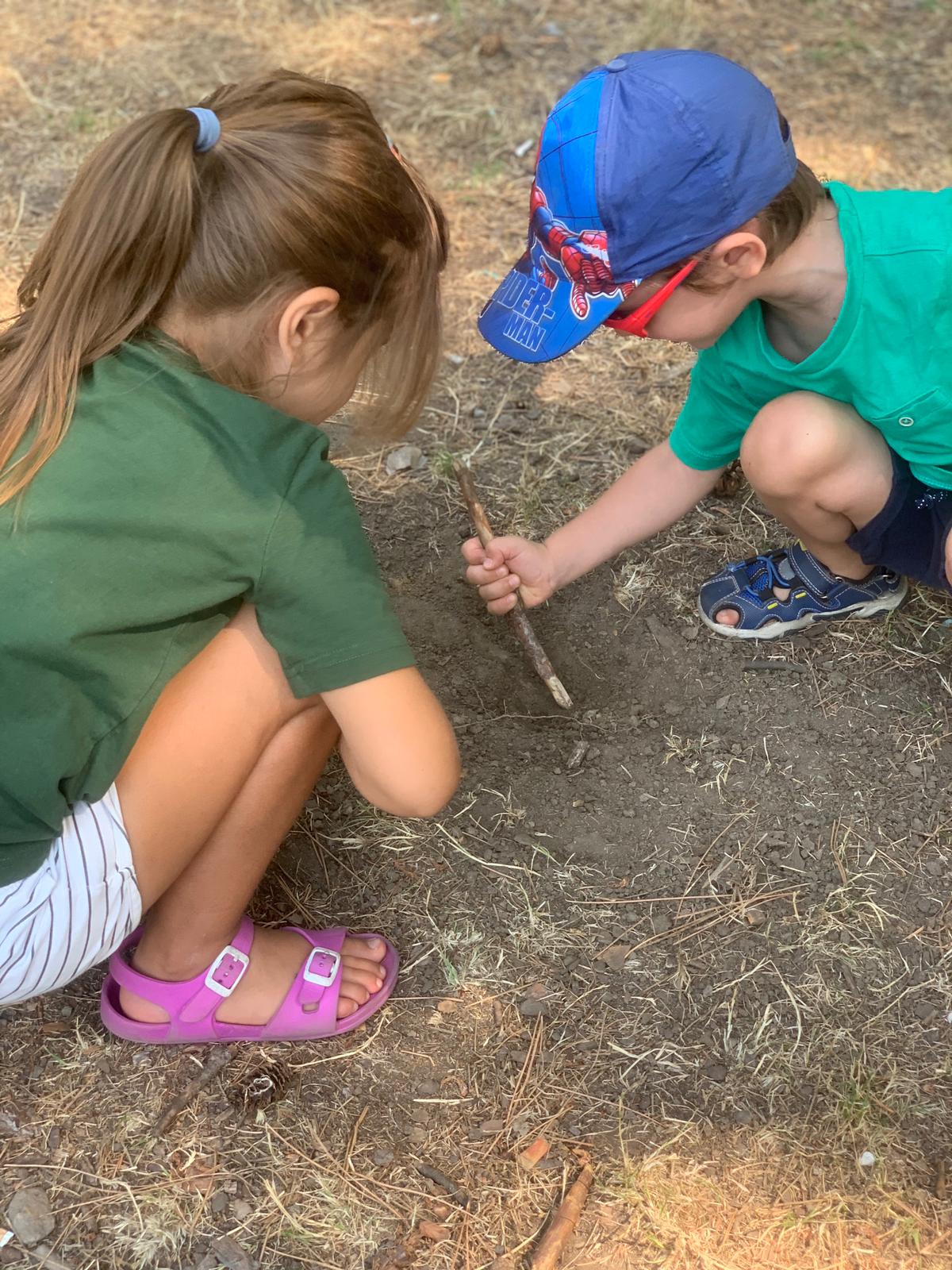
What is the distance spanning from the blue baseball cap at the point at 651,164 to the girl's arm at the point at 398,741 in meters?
0.60

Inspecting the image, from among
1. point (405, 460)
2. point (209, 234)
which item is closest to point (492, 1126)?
point (209, 234)

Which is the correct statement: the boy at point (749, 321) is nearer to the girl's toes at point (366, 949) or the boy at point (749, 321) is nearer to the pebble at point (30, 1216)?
the girl's toes at point (366, 949)

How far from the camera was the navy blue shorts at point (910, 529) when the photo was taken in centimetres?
200

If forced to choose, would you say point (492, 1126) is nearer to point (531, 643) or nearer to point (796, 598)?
point (531, 643)

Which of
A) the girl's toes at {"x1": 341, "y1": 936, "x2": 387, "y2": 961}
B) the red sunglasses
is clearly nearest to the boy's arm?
the red sunglasses

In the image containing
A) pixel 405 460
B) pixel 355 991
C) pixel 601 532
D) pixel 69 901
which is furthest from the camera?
pixel 405 460

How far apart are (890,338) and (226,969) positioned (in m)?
1.38

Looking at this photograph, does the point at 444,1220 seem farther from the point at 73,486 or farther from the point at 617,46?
the point at 617,46

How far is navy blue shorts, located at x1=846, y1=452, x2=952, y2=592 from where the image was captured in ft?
6.57

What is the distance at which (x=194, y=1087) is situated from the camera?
1730mm

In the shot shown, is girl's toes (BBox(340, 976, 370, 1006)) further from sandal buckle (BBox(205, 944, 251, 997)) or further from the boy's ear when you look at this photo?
the boy's ear

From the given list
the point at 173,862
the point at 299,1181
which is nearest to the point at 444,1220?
the point at 299,1181

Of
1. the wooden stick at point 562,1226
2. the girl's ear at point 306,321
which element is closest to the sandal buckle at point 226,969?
the wooden stick at point 562,1226

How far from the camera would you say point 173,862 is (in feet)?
5.19
